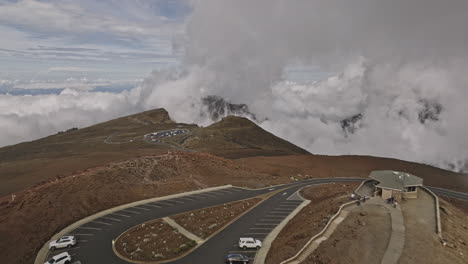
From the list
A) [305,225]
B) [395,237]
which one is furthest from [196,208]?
[395,237]

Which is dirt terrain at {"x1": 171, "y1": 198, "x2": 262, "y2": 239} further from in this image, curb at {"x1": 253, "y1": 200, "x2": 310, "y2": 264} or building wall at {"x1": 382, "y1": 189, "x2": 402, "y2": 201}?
building wall at {"x1": 382, "y1": 189, "x2": 402, "y2": 201}

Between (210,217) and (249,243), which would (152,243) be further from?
(249,243)

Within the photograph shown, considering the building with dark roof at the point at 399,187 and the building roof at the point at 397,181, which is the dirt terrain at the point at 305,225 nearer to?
the building with dark roof at the point at 399,187

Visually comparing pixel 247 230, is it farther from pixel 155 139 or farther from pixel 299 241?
pixel 155 139

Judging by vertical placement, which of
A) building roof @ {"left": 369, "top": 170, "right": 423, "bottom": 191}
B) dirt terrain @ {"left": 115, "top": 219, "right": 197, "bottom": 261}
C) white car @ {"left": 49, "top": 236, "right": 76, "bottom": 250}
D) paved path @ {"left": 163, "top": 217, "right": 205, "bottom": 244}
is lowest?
white car @ {"left": 49, "top": 236, "right": 76, "bottom": 250}

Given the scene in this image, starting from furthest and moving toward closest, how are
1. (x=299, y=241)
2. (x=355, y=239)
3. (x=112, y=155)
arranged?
(x=112, y=155) < (x=299, y=241) < (x=355, y=239)

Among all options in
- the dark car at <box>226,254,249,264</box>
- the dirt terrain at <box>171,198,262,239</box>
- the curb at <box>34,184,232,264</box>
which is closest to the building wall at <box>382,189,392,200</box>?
the dirt terrain at <box>171,198,262,239</box>

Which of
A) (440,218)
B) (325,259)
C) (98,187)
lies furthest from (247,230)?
(98,187)
